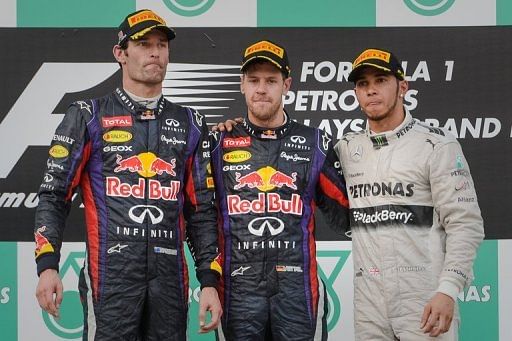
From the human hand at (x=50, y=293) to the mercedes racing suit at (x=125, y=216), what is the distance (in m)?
0.05

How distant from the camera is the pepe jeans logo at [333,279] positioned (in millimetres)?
4371

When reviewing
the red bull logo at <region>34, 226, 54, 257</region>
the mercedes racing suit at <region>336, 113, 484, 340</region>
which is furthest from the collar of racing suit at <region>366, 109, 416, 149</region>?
the red bull logo at <region>34, 226, 54, 257</region>

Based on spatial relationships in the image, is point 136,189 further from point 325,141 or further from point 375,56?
point 375,56

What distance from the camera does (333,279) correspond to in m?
4.39

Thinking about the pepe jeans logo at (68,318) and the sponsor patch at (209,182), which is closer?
the sponsor patch at (209,182)

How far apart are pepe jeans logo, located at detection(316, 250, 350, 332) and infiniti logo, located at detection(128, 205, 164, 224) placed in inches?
57.4

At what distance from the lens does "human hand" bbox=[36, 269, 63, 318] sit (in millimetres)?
2865

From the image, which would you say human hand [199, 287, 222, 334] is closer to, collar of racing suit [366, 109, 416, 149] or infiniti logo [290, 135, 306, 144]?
infiniti logo [290, 135, 306, 144]

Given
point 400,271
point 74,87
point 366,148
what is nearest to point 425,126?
point 366,148

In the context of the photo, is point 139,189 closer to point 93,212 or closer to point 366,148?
point 93,212

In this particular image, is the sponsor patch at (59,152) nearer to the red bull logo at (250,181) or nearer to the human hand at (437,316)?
the red bull logo at (250,181)

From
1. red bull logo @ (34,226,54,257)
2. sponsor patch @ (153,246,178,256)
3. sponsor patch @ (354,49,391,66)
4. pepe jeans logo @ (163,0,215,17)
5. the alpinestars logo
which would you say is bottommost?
sponsor patch @ (153,246,178,256)

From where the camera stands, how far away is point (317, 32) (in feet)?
14.6

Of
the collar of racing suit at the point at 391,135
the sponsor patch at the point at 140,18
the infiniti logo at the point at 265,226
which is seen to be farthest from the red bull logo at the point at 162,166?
the collar of racing suit at the point at 391,135
